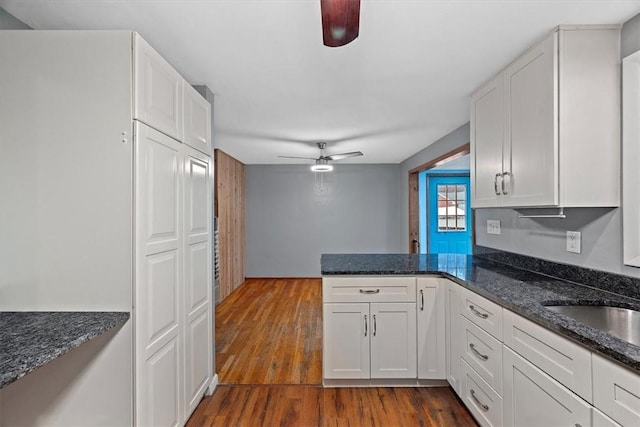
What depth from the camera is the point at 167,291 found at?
1.77 m

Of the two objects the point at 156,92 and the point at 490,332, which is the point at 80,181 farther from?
the point at 490,332

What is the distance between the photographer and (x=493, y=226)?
9.62ft

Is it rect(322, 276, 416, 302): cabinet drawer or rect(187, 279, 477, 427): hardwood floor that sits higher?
rect(322, 276, 416, 302): cabinet drawer

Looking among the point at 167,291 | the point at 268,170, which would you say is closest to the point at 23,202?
the point at 167,291

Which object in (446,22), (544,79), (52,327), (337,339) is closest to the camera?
(52,327)

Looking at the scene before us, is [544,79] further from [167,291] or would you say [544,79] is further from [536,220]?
[167,291]

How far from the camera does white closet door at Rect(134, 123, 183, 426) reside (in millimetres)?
1516

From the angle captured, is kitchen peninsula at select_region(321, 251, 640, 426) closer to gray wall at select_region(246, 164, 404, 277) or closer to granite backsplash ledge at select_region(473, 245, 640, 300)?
granite backsplash ledge at select_region(473, 245, 640, 300)

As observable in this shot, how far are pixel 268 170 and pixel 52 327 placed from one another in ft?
18.3

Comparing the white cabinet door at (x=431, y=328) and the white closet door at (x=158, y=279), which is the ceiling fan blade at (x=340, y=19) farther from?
the white cabinet door at (x=431, y=328)

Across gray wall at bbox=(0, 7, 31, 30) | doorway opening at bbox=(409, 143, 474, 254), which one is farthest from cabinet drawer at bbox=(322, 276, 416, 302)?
doorway opening at bbox=(409, 143, 474, 254)

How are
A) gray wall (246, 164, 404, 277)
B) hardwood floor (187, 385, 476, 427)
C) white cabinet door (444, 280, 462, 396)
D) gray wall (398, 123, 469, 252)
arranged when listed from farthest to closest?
gray wall (246, 164, 404, 277), gray wall (398, 123, 469, 252), white cabinet door (444, 280, 462, 396), hardwood floor (187, 385, 476, 427)

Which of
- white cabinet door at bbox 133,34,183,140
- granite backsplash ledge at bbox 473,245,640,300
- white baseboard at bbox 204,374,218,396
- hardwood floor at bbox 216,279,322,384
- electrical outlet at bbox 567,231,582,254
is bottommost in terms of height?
hardwood floor at bbox 216,279,322,384

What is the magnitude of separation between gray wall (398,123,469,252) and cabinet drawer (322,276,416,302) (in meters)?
1.90
